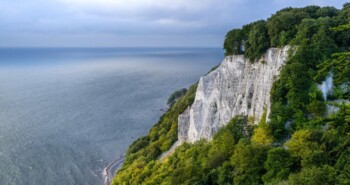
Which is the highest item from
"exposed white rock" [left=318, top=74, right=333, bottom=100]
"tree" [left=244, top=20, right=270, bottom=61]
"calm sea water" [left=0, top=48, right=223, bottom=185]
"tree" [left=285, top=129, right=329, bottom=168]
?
"tree" [left=244, top=20, right=270, bottom=61]

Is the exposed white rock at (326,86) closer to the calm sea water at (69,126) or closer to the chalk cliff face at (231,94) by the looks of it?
the chalk cliff face at (231,94)

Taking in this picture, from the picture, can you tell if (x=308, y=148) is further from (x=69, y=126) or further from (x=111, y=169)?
(x=69, y=126)

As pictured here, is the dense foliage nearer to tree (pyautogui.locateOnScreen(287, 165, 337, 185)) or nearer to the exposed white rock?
tree (pyautogui.locateOnScreen(287, 165, 337, 185))

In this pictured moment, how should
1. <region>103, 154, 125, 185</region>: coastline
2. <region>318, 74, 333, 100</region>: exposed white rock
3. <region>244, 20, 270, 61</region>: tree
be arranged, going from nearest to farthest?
<region>318, 74, 333, 100</region>: exposed white rock → <region>244, 20, 270, 61</region>: tree → <region>103, 154, 125, 185</region>: coastline

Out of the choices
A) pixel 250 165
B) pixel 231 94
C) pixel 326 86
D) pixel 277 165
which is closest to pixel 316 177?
pixel 277 165

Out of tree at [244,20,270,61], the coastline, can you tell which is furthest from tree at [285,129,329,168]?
the coastline

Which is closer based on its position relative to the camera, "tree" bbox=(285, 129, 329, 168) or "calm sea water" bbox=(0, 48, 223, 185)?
"tree" bbox=(285, 129, 329, 168)

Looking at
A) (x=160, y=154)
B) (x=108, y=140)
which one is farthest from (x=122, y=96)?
(x=160, y=154)
